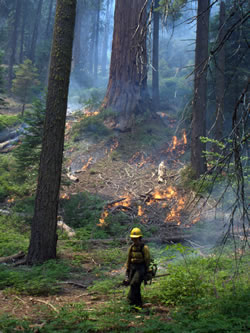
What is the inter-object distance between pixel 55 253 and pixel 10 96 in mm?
28892

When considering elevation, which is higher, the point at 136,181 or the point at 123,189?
the point at 136,181

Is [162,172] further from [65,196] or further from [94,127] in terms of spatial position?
[94,127]

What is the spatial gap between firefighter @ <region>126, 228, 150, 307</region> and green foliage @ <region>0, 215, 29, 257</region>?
383 cm

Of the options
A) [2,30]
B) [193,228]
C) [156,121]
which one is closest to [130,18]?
[156,121]

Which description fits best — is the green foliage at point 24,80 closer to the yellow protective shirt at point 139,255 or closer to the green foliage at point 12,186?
the green foliage at point 12,186

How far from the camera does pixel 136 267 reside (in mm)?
5398

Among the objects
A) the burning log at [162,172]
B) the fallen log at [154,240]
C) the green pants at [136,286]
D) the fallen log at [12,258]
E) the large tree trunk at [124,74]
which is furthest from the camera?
the large tree trunk at [124,74]

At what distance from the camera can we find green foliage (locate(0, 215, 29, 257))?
8067mm

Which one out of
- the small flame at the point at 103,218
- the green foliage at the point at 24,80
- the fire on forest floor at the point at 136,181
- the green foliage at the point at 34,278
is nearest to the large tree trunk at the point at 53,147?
the green foliage at the point at 34,278

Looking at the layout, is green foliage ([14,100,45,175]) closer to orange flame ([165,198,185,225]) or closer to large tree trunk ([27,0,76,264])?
large tree trunk ([27,0,76,264])

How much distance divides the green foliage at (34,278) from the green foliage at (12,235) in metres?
1.20

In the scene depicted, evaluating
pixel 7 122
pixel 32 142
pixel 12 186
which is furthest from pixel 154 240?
pixel 7 122

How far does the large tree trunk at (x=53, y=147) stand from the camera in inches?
294

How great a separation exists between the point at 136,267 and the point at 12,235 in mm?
5361
